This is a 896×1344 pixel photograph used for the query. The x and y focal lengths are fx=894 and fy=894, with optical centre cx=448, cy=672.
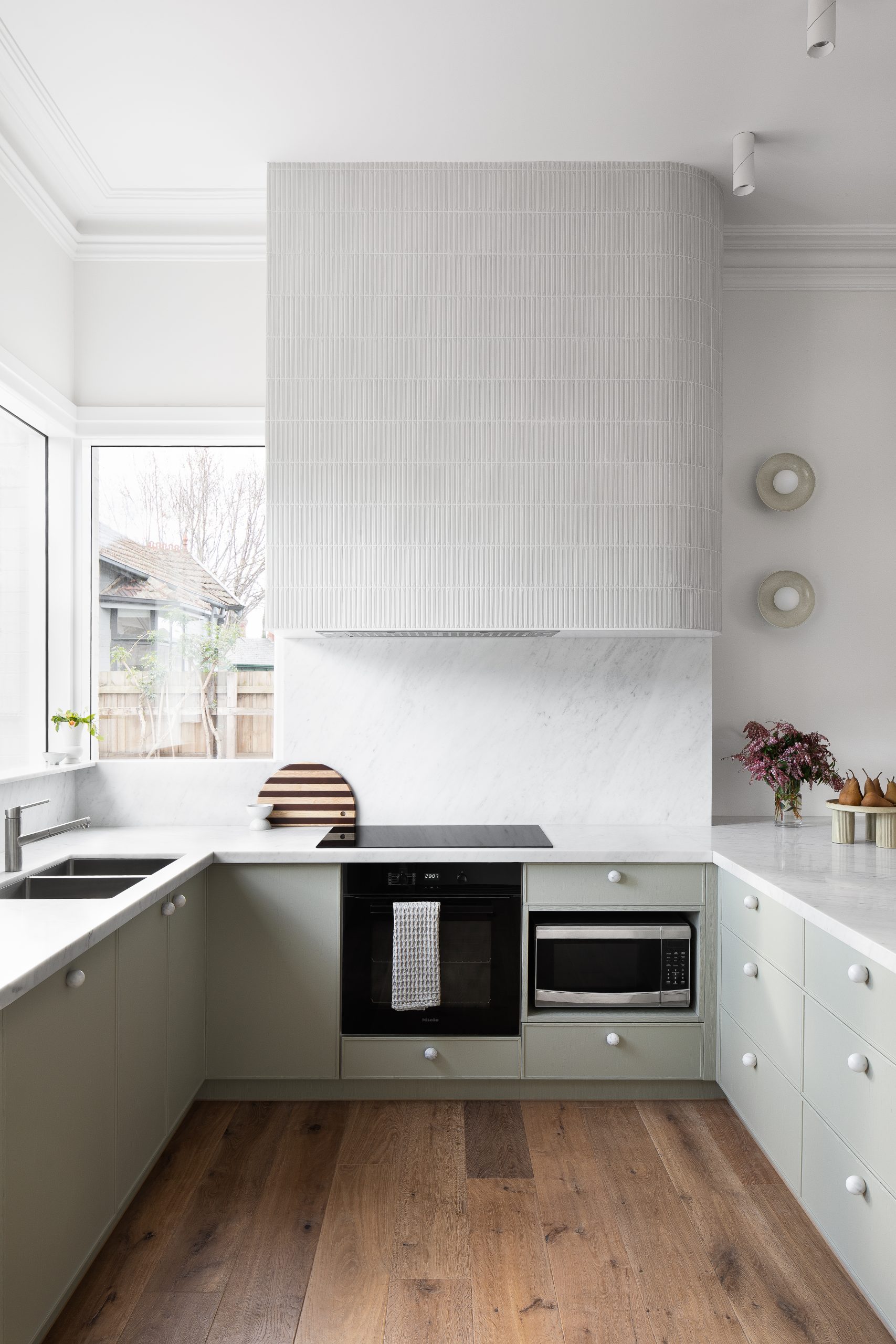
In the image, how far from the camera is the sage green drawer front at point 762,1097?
2.13 meters

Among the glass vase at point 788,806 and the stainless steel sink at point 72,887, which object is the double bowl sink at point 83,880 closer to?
the stainless steel sink at point 72,887

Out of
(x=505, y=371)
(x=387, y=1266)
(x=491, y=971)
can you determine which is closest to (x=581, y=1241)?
(x=387, y=1266)

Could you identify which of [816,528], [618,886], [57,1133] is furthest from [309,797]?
[816,528]

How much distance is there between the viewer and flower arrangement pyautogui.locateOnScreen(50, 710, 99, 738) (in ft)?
10.2

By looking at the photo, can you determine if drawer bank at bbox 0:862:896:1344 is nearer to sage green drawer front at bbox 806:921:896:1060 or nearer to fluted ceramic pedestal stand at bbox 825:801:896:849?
sage green drawer front at bbox 806:921:896:1060

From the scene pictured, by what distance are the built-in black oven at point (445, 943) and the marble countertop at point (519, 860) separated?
6cm

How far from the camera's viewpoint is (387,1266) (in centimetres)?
197

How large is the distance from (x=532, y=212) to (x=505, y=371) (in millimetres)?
518

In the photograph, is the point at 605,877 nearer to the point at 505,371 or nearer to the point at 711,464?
the point at 711,464

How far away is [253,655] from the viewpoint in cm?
335

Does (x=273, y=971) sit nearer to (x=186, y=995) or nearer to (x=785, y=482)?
(x=186, y=995)

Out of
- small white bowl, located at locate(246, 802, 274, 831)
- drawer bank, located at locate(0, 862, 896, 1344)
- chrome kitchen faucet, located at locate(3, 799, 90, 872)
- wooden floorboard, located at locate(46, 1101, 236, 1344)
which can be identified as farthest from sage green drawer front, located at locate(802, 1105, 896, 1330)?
chrome kitchen faucet, located at locate(3, 799, 90, 872)

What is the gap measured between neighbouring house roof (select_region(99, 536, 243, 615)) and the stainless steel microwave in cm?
170

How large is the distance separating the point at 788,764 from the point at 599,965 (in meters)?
0.95
